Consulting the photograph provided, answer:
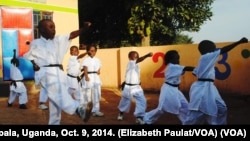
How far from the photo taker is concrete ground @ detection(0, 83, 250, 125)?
349 inches

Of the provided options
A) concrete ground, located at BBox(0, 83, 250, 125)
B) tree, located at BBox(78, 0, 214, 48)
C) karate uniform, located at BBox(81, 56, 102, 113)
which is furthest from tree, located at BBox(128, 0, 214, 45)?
karate uniform, located at BBox(81, 56, 102, 113)

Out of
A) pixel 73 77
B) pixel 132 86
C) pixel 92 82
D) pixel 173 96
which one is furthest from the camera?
pixel 73 77

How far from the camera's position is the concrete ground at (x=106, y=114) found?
349 inches

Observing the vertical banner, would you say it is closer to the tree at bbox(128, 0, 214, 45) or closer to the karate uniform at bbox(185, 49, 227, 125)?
the tree at bbox(128, 0, 214, 45)

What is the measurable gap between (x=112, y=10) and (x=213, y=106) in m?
18.7

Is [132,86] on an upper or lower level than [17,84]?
upper

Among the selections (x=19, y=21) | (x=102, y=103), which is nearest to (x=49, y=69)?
(x=102, y=103)

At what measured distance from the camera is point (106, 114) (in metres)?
10.2

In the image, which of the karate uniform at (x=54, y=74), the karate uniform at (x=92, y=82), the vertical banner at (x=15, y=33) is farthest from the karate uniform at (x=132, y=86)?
the vertical banner at (x=15, y=33)

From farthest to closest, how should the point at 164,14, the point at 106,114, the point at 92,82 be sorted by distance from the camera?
the point at 164,14, the point at 106,114, the point at 92,82

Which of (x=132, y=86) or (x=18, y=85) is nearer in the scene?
(x=132, y=86)

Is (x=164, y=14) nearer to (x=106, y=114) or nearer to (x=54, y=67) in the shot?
(x=106, y=114)

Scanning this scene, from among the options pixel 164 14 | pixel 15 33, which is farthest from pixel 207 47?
pixel 164 14

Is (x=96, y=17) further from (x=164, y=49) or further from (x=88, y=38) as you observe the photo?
(x=164, y=49)
